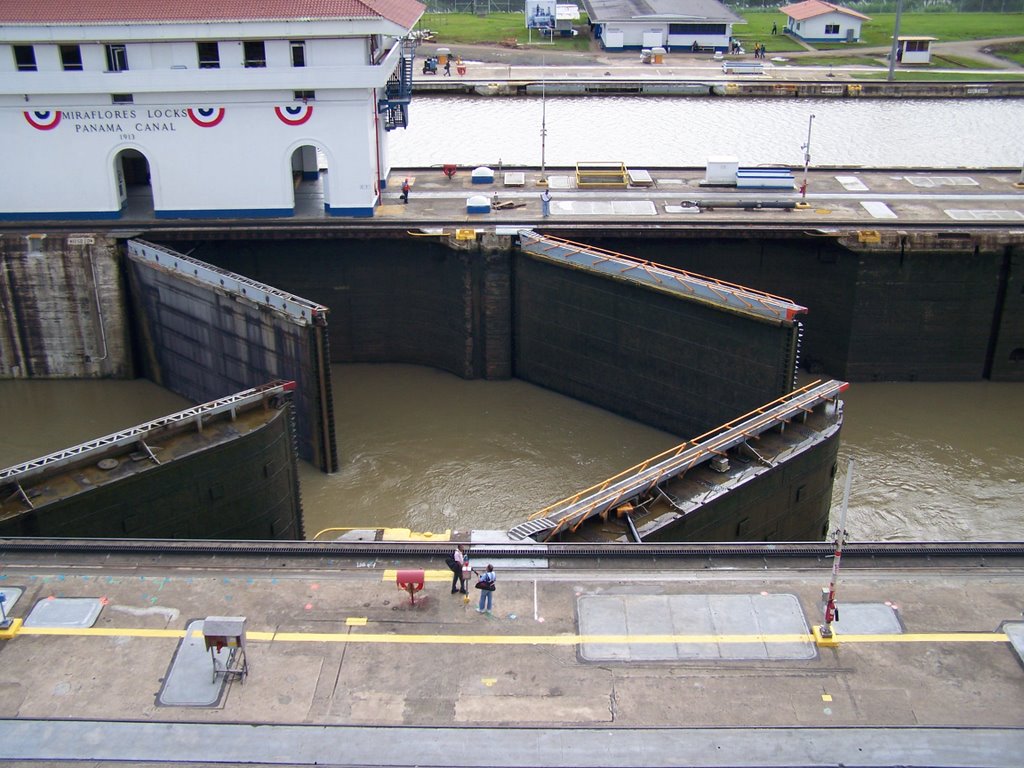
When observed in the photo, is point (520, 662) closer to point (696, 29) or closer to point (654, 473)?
point (654, 473)

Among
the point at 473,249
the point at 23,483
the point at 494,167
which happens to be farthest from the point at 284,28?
the point at 23,483

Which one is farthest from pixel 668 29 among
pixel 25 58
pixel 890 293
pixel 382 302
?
pixel 25 58

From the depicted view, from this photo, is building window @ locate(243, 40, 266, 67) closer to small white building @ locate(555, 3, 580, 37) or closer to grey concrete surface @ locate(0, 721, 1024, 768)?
grey concrete surface @ locate(0, 721, 1024, 768)

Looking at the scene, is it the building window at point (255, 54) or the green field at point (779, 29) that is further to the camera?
the green field at point (779, 29)

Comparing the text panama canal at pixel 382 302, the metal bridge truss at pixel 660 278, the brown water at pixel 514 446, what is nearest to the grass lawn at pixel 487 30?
the text panama canal at pixel 382 302

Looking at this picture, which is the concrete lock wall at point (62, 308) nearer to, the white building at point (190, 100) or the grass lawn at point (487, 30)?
the white building at point (190, 100)

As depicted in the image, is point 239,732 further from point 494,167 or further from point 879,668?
point 494,167

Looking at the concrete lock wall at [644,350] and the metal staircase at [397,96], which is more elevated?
the metal staircase at [397,96]
